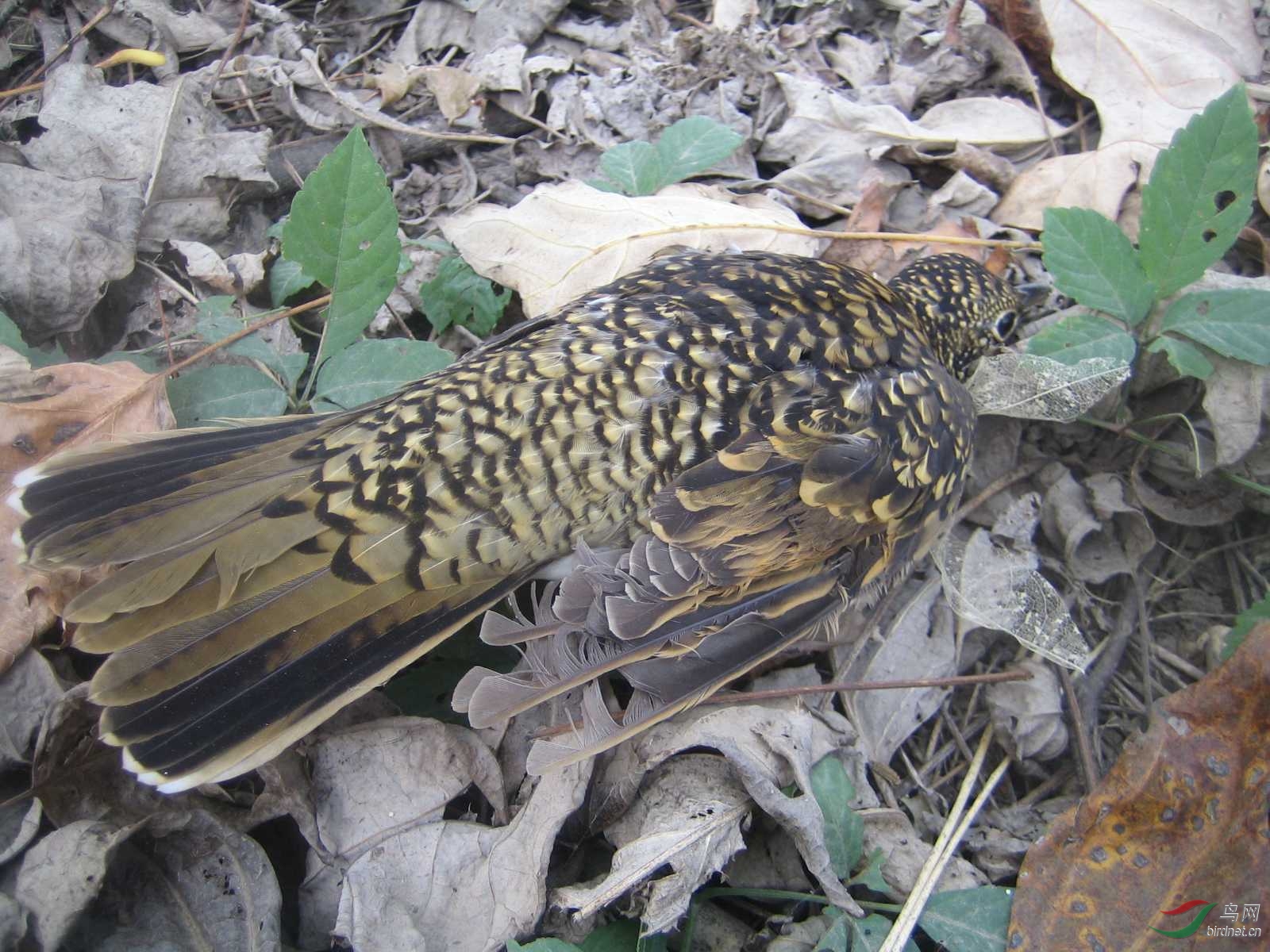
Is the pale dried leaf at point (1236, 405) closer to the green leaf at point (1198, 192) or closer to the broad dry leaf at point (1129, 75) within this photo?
the green leaf at point (1198, 192)

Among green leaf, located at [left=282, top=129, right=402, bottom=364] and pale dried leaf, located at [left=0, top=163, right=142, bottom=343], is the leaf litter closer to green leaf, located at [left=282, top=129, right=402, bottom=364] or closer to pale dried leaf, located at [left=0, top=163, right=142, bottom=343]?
pale dried leaf, located at [left=0, top=163, right=142, bottom=343]

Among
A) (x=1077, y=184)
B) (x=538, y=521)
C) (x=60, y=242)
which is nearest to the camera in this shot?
(x=538, y=521)

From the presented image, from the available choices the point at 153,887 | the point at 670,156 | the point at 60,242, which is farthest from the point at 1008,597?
the point at 60,242

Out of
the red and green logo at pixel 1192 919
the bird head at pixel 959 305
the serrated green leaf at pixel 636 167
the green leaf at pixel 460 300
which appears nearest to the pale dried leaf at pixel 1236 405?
the bird head at pixel 959 305

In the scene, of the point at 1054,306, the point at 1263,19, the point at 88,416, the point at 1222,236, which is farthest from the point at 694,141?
the point at 1263,19

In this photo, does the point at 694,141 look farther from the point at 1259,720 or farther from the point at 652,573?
the point at 1259,720

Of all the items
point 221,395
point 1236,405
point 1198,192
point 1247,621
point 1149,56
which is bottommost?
point 1247,621

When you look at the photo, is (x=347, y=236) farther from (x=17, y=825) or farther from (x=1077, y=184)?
(x=1077, y=184)
